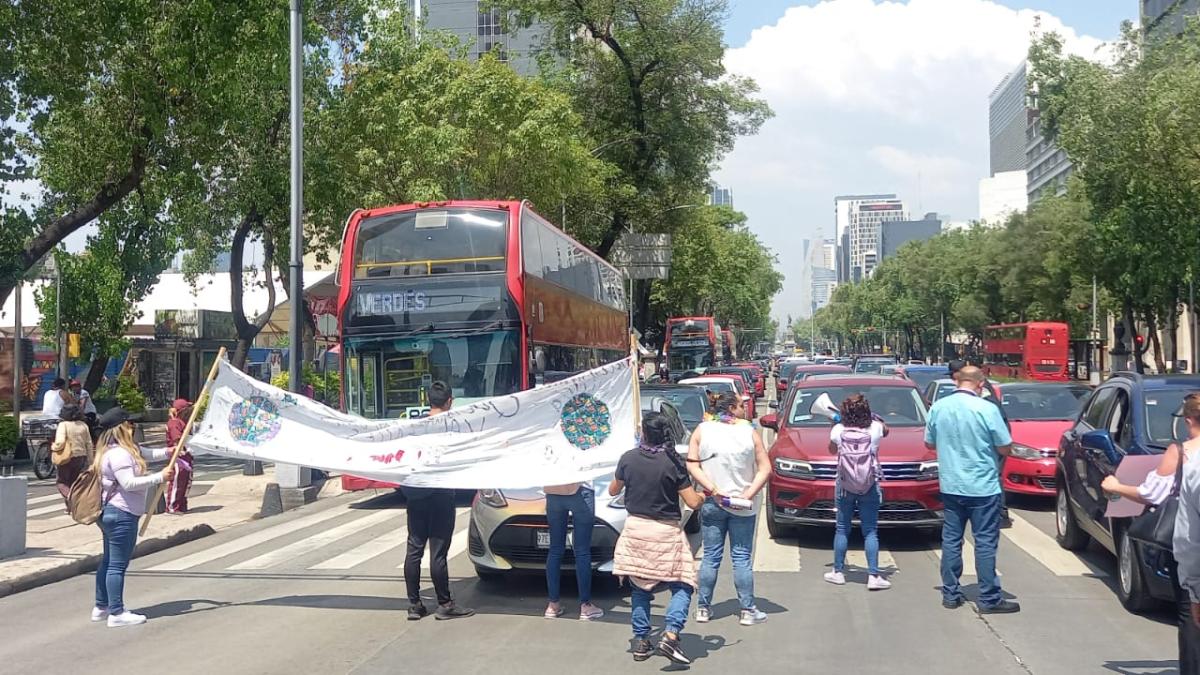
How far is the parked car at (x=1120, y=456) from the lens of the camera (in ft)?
26.1

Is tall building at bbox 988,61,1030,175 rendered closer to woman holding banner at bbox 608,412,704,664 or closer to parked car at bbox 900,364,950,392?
parked car at bbox 900,364,950,392

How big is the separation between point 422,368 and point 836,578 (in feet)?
24.5

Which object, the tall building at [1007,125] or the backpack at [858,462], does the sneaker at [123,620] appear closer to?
the backpack at [858,462]

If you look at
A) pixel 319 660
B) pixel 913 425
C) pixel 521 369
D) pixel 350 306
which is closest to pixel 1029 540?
pixel 913 425

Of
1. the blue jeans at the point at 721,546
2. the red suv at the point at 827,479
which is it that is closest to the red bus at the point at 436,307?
the red suv at the point at 827,479

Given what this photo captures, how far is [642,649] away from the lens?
7016 mm

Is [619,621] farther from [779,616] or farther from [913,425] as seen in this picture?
[913,425]

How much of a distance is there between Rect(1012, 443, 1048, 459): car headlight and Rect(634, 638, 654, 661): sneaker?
26.7ft

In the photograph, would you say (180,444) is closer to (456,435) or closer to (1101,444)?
(456,435)

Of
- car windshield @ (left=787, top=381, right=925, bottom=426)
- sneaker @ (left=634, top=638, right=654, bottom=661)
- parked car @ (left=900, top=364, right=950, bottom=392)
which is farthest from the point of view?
parked car @ (left=900, top=364, right=950, bottom=392)

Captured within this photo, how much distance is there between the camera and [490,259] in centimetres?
1534

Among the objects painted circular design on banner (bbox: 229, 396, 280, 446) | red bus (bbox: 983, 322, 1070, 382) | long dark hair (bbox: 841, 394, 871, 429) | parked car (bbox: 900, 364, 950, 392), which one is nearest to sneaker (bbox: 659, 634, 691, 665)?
long dark hair (bbox: 841, 394, 871, 429)

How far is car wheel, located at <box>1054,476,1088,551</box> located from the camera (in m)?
10.7

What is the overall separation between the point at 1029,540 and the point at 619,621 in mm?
5678
